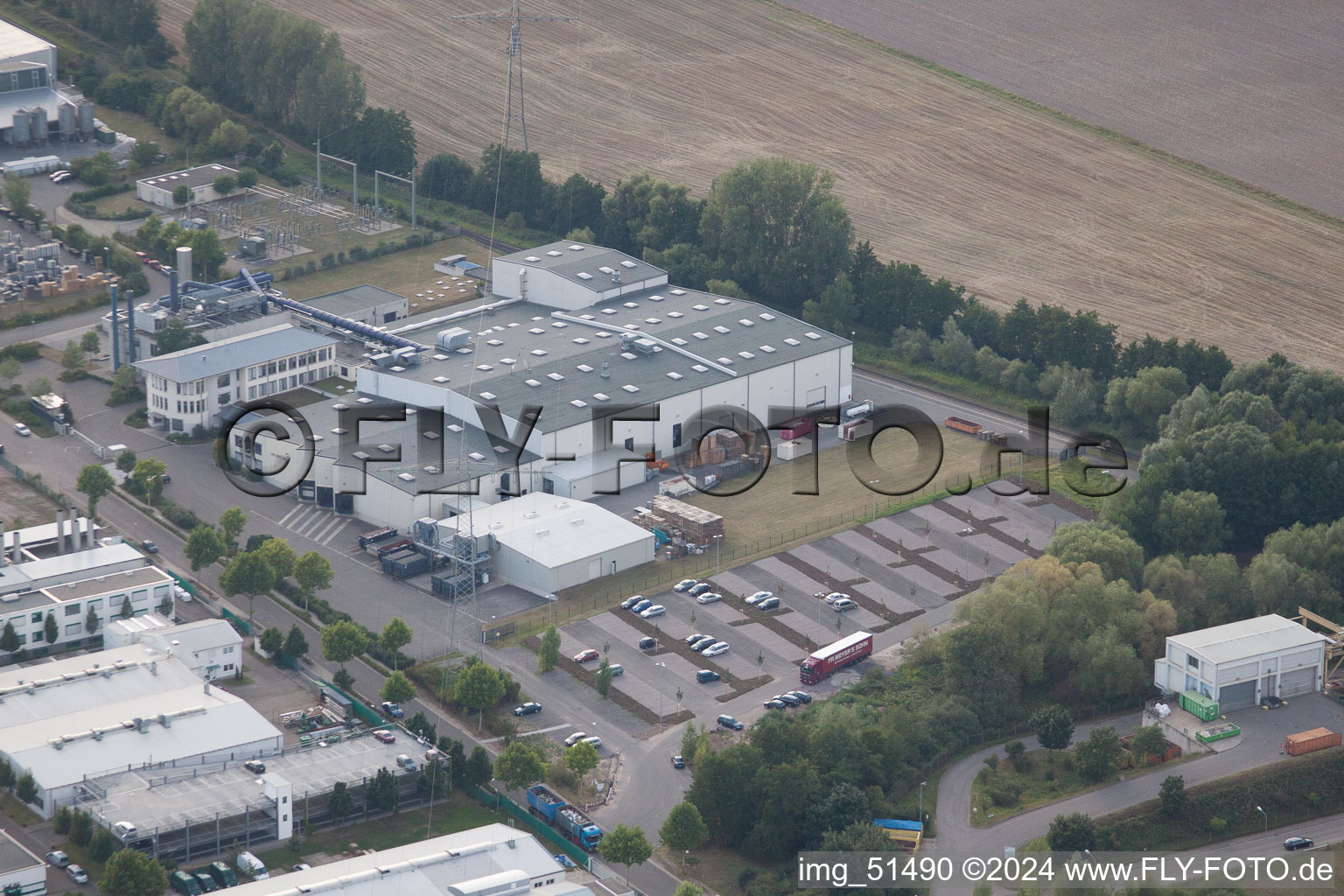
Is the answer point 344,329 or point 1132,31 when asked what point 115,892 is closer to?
point 344,329

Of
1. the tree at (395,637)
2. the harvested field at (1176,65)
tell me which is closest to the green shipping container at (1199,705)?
the tree at (395,637)

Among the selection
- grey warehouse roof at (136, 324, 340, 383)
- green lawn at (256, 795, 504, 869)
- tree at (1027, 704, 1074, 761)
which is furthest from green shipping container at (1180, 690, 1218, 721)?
grey warehouse roof at (136, 324, 340, 383)

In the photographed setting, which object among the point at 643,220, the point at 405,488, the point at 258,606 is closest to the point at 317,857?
the point at 258,606

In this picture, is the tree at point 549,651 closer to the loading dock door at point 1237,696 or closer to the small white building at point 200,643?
the small white building at point 200,643

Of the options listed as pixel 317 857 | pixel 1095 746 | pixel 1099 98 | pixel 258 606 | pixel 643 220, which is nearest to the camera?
pixel 317 857

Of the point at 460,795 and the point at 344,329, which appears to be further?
the point at 344,329

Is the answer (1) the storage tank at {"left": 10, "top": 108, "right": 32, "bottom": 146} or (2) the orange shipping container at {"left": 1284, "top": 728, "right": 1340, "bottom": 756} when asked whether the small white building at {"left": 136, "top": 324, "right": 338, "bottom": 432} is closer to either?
(1) the storage tank at {"left": 10, "top": 108, "right": 32, "bottom": 146}
